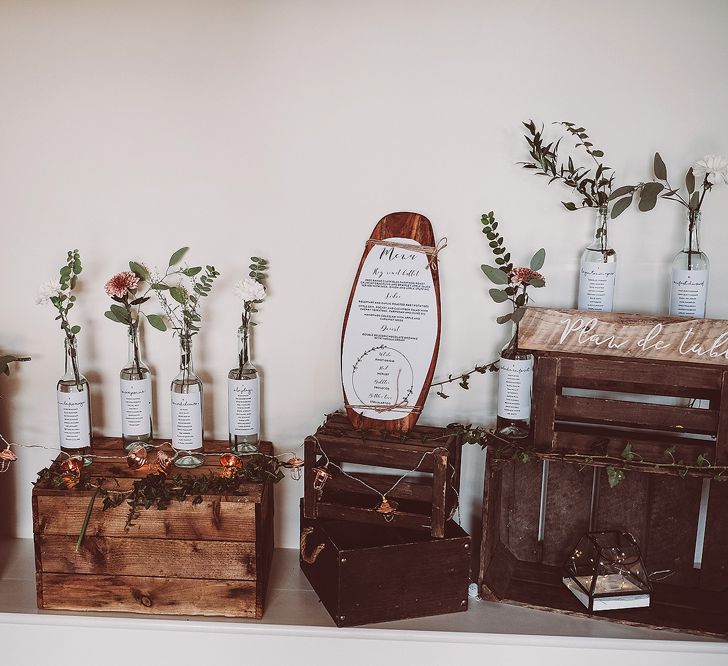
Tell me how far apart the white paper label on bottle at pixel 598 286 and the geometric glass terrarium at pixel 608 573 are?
1.57 feet

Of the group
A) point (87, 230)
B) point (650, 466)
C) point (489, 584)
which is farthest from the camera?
point (87, 230)

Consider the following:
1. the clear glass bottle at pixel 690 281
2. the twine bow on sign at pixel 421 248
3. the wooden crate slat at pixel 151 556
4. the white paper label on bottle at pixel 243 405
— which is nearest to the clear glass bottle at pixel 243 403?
the white paper label on bottle at pixel 243 405

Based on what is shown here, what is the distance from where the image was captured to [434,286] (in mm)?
1581

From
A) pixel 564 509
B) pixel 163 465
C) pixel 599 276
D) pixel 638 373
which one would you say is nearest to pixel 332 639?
pixel 163 465

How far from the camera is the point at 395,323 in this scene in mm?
1596

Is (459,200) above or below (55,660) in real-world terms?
above

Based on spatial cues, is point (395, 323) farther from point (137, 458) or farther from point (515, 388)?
point (137, 458)

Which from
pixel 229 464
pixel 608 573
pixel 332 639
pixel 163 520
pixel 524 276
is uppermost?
pixel 524 276

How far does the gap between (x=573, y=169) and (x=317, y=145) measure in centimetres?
54

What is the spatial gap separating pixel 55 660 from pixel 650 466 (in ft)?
4.04

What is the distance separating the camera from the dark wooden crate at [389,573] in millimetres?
1453

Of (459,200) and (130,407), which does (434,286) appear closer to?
(459,200)

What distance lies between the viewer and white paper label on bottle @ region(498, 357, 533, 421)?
1525mm

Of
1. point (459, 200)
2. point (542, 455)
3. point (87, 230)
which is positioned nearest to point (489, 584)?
point (542, 455)
